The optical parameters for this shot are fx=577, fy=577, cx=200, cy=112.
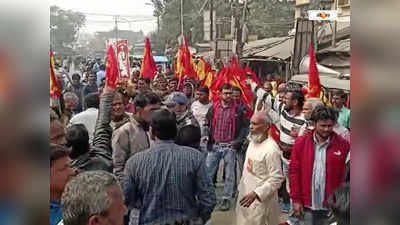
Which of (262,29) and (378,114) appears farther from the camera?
(262,29)

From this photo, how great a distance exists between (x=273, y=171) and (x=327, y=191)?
0.41 meters

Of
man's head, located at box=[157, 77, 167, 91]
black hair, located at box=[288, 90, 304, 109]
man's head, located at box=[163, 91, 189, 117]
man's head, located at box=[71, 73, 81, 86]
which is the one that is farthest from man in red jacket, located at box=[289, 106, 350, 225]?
man's head, located at box=[71, 73, 81, 86]

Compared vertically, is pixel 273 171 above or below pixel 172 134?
below

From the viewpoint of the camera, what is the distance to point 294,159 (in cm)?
377

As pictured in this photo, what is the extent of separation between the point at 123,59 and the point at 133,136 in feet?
15.9

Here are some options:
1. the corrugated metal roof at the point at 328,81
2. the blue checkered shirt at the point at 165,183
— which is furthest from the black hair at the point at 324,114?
the corrugated metal roof at the point at 328,81

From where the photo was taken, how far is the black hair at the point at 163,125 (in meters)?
2.98

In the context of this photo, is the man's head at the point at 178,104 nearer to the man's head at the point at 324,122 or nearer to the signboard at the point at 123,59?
→ the man's head at the point at 324,122

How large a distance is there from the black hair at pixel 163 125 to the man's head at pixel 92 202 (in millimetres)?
1259

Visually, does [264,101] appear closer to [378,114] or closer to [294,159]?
[294,159]

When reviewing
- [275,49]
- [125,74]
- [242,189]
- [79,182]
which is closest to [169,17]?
[275,49]

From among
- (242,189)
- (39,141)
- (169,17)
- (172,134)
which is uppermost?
(169,17)

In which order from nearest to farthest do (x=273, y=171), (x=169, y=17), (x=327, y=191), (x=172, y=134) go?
1. (x=172, y=134)
2. (x=327, y=191)
3. (x=273, y=171)
4. (x=169, y=17)

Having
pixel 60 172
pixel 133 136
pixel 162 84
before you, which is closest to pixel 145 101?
pixel 133 136
